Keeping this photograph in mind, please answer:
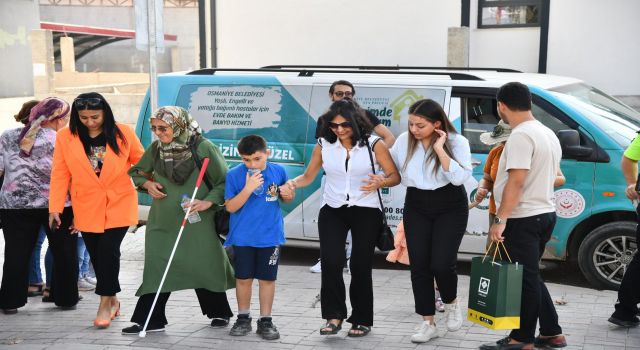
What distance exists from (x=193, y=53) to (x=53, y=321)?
1610 inches

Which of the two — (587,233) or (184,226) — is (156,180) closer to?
(184,226)

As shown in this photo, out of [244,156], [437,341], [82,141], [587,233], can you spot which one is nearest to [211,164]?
[244,156]

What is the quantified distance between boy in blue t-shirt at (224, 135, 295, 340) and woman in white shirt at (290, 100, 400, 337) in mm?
187

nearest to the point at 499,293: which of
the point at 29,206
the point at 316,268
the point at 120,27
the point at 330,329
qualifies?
the point at 330,329

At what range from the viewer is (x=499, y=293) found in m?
5.32

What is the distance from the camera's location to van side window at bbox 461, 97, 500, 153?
26.4 ft

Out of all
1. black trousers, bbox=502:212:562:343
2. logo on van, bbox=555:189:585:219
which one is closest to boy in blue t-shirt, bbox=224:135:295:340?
black trousers, bbox=502:212:562:343

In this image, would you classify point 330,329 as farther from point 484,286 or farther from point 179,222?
point 179,222

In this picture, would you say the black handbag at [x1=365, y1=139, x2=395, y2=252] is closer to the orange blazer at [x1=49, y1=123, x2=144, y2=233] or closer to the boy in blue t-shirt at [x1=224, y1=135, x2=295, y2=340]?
the boy in blue t-shirt at [x1=224, y1=135, x2=295, y2=340]

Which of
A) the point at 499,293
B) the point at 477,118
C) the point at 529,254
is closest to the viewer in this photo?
the point at 499,293

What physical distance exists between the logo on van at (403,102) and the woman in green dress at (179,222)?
247 centimetres

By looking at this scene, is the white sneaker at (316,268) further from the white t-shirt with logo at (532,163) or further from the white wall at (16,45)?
Answer: the white wall at (16,45)

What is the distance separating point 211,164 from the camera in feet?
20.3

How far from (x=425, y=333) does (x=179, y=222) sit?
6.00ft
